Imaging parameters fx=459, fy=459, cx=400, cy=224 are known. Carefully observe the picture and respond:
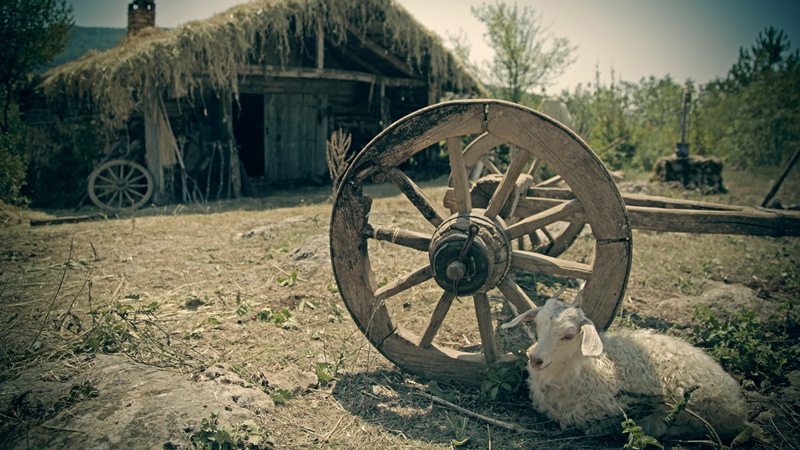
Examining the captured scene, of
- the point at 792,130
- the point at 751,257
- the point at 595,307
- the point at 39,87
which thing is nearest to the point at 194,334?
the point at 595,307

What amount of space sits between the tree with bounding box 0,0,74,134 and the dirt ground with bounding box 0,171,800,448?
7484mm

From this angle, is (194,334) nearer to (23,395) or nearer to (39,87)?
(23,395)

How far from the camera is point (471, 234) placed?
91.3 inches

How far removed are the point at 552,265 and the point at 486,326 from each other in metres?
0.50

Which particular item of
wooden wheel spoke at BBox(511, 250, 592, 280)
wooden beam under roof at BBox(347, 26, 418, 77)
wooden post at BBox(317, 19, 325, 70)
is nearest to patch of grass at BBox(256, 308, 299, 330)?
wooden wheel spoke at BBox(511, 250, 592, 280)

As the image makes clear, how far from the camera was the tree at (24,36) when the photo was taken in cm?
1078

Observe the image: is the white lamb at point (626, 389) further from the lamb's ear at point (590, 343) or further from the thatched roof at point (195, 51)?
the thatched roof at point (195, 51)

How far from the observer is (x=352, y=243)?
106 inches

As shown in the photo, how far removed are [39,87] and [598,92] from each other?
54.1 ft

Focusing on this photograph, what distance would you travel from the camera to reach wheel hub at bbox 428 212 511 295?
2.35 m

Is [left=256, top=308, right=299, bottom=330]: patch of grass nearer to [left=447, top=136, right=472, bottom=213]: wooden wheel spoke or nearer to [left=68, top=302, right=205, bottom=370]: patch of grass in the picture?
[left=68, top=302, right=205, bottom=370]: patch of grass

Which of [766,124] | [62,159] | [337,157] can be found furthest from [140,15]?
[766,124]

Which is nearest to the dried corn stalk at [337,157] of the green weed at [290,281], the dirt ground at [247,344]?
the dirt ground at [247,344]

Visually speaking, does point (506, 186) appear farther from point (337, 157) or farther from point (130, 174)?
point (130, 174)
